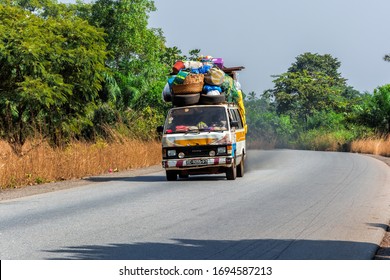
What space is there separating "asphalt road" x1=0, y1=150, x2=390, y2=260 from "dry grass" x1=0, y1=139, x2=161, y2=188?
6.08ft

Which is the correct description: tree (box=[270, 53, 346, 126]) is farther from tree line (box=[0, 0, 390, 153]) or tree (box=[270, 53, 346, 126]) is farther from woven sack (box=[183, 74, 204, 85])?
woven sack (box=[183, 74, 204, 85])

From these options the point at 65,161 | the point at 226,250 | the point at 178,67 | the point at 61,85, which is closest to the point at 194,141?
the point at 178,67

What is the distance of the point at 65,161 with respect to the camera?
79.5ft

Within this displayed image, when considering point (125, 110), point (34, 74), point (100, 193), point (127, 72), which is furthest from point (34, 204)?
point (127, 72)

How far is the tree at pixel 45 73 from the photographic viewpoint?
1110 inches

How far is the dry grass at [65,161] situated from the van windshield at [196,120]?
11.7 ft

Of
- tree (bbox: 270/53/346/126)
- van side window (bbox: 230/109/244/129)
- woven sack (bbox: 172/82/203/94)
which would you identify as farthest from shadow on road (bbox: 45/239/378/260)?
tree (bbox: 270/53/346/126)

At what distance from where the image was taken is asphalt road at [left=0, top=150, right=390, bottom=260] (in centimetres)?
973

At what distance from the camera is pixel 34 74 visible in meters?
29.0

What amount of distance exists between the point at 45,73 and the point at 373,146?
28.1m

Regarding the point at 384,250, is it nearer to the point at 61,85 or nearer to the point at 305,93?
the point at 61,85

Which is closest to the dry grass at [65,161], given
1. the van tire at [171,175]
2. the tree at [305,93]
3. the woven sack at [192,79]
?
the van tire at [171,175]

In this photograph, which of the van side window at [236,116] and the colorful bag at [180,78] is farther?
the van side window at [236,116]

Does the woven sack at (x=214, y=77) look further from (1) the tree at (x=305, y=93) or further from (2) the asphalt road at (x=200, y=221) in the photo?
(1) the tree at (x=305, y=93)
